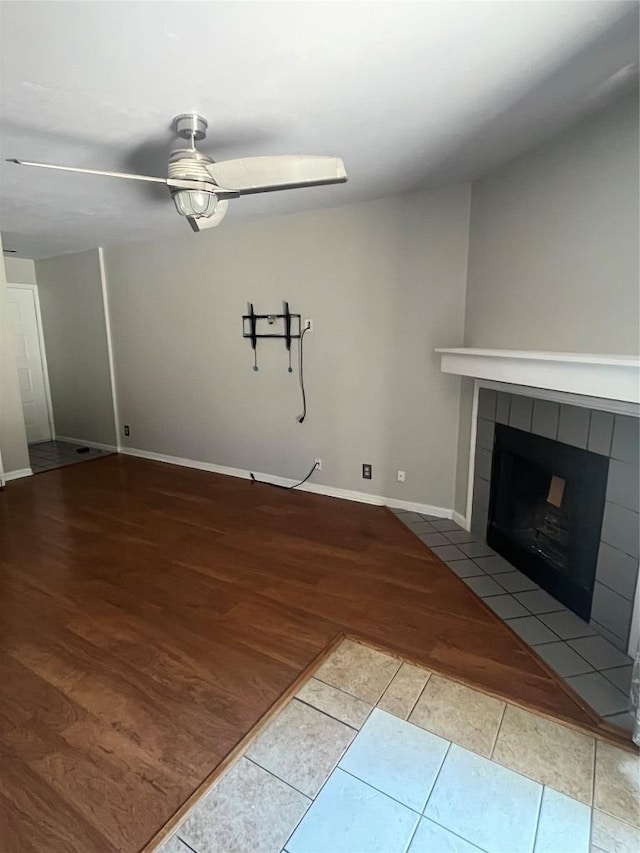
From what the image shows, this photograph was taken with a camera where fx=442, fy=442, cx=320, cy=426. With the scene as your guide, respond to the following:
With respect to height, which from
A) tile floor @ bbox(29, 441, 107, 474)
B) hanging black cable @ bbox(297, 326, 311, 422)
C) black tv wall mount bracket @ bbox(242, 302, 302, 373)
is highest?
black tv wall mount bracket @ bbox(242, 302, 302, 373)

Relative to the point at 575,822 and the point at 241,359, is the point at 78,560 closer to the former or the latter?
the point at 241,359

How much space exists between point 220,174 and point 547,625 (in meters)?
2.55

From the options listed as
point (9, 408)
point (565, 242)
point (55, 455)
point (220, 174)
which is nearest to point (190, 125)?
point (220, 174)

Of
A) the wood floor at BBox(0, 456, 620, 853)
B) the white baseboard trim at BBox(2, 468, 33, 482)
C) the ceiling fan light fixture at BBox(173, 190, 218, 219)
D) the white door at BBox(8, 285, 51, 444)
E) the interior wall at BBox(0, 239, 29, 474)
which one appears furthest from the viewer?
the white door at BBox(8, 285, 51, 444)

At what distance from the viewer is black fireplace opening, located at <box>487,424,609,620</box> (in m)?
2.18

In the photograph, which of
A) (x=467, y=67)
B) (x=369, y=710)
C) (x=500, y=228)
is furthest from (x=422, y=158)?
(x=369, y=710)

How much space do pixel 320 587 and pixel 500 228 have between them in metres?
2.41

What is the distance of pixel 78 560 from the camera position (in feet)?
9.46

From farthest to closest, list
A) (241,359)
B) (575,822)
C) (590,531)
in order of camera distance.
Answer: (241,359) < (590,531) < (575,822)

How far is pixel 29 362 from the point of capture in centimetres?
573

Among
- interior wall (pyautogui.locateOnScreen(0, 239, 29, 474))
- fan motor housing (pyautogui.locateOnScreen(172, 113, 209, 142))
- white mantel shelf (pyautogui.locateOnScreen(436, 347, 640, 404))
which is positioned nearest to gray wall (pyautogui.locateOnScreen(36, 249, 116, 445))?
interior wall (pyautogui.locateOnScreen(0, 239, 29, 474))

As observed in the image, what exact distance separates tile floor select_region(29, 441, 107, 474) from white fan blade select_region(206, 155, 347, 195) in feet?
13.5

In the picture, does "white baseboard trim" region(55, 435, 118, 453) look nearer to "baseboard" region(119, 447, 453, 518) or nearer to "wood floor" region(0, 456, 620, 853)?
"baseboard" region(119, 447, 453, 518)

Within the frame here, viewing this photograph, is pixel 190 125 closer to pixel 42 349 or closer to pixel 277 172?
pixel 277 172
